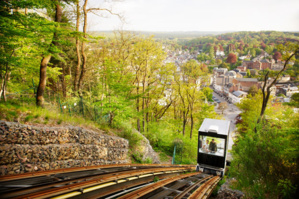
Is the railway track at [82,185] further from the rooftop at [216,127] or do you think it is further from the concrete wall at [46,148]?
the rooftop at [216,127]

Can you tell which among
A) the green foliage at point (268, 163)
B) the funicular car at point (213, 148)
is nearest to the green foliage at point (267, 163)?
the green foliage at point (268, 163)

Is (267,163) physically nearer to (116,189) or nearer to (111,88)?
(116,189)

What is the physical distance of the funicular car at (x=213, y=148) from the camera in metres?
11.5

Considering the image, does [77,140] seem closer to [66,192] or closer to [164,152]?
[66,192]

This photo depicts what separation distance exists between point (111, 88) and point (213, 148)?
8343mm

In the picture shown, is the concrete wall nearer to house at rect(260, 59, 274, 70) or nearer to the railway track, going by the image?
the railway track

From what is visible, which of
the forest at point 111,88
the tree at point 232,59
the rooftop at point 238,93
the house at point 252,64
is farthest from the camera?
the tree at point 232,59

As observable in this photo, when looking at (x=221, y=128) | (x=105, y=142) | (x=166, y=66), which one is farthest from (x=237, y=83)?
(x=105, y=142)

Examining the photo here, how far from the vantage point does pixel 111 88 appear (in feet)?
38.9

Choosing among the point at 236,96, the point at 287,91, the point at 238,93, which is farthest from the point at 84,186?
the point at 287,91

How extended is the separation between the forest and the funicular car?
1452 mm

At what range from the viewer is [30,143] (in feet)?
19.8

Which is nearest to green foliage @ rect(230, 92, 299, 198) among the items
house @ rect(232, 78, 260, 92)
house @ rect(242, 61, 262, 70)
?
house @ rect(232, 78, 260, 92)

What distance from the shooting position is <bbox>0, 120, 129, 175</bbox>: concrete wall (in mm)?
5281
